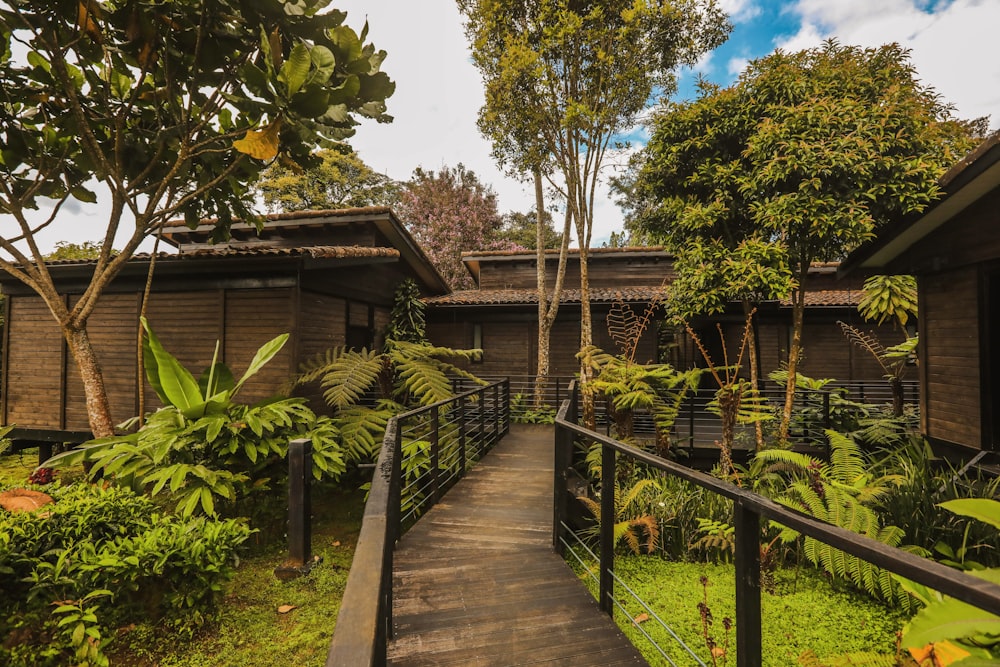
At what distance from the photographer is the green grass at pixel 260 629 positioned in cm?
326

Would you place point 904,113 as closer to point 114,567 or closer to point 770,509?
point 770,509

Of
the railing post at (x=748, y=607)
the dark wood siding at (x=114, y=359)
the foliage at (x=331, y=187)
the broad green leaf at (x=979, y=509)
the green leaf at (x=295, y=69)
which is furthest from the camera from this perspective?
the foliage at (x=331, y=187)

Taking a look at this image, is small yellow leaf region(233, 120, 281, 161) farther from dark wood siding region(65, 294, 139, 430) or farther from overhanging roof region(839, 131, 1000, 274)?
overhanging roof region(839, 131, 1000, 274)

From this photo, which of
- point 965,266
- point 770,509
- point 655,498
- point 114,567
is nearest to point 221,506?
point 114,567

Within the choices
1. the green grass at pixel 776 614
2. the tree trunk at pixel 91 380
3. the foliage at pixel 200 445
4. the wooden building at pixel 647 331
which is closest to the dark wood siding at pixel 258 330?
the foliage at pixel 200 445

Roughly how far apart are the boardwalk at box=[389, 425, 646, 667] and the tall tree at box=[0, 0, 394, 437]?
4913 millimetres

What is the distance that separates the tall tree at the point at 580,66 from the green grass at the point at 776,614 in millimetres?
5583

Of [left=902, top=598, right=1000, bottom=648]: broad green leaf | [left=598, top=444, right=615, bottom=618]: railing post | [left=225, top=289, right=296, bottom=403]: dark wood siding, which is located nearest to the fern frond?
[left=225, top=289, right=296, bottom=403]: dark wood siding

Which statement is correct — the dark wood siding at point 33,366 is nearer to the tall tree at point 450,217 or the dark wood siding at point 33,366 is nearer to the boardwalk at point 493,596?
the boardwalk at point 493,596

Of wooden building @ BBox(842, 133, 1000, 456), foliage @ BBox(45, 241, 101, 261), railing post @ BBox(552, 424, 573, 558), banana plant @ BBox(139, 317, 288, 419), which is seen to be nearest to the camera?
railing post @ BBox(552, 424, 573, 558)

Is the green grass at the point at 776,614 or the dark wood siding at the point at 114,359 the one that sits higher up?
the dark wood siding at the point at 114,359

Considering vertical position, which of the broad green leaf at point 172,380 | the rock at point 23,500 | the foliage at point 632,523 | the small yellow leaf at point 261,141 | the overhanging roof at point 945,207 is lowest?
the foliage at point 632,523

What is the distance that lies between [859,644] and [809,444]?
596 centimetres

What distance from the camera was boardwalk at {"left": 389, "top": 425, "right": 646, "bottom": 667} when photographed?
2.62 metres
